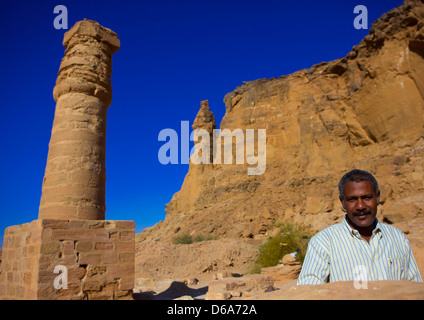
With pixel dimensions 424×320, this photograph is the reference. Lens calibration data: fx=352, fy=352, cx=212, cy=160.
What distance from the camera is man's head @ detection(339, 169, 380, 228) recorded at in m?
2.59

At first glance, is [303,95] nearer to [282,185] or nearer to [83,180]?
[282,185]

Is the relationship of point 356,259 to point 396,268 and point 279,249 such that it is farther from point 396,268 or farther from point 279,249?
point 279,249

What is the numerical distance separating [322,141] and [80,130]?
23670 millimetres

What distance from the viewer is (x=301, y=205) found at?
2473cm

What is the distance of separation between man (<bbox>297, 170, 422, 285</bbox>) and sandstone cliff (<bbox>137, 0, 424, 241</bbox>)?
14.9 metres

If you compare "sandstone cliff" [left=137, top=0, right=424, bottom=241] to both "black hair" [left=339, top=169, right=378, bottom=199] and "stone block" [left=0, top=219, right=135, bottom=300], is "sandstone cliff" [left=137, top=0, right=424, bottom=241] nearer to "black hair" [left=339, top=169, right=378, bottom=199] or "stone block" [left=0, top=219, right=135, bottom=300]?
"stone block" [left=0, top=219, right=135, bottom=300]

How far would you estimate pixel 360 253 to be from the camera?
2.49 m

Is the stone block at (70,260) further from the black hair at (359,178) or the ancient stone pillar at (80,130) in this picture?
the black hair at (359,178)

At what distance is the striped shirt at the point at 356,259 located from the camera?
8.05 feet

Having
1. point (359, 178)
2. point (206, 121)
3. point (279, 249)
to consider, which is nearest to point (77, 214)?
point (359, 178)

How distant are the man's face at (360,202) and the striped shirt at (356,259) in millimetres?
91

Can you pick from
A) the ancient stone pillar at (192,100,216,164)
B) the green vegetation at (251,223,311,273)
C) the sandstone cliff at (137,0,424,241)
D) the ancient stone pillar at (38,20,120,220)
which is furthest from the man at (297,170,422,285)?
the ancient stone pillar at (192,100,216,164)

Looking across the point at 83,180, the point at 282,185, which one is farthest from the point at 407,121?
the point at 83,180
